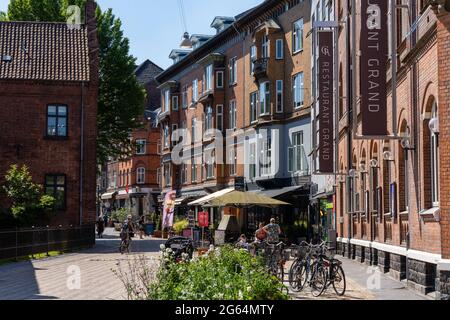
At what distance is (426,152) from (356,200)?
12.2 m

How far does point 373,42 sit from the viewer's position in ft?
58.5

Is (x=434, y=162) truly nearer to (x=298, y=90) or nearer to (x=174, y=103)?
(x=298, y=90)

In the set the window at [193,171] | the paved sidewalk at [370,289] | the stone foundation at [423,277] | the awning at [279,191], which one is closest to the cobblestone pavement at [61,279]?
the paved sidewalk at [370,289]

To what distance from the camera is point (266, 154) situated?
4544 cm

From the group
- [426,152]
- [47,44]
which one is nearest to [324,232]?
[47,44]

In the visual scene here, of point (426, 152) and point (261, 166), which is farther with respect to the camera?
point (261, 166)

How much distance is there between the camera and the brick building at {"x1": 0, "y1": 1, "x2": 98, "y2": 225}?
127 feet

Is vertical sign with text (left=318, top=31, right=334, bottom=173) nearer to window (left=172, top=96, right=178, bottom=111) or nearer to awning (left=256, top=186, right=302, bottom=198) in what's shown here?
awning (left=256, top=186, right=302, bottom=198)

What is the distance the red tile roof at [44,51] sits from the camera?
39000mm

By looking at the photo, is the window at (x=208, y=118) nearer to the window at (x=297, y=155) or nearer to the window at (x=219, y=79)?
the window at (x=219, y=79)

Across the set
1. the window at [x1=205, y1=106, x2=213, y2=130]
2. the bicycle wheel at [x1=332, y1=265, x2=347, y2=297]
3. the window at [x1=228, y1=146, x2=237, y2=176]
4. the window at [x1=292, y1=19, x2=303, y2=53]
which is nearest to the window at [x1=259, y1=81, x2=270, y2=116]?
the window at [x1=292, y1=19, x2=303, y2=53]

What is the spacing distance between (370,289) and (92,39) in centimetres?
2711

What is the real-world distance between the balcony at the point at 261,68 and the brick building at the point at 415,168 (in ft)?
66.9
